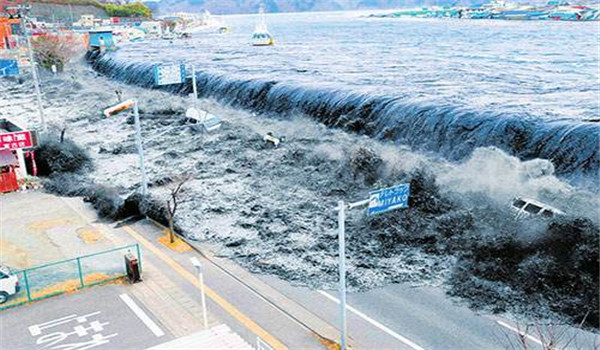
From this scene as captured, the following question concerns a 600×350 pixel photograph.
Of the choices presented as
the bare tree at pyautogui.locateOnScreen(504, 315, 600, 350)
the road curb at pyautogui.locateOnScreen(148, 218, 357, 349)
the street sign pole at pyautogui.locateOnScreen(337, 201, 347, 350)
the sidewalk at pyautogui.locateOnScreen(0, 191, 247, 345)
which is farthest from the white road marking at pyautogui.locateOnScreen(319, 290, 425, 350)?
the sidewalk at pyautogui.locateOnScreen(0, 191, 247, 345)

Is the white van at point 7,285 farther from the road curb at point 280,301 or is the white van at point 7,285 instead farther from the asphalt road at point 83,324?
the road curb at point 280,301

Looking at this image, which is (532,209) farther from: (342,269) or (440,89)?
(440,89)

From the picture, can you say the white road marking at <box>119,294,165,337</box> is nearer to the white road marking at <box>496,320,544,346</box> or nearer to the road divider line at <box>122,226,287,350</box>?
the road divider line at <box>122,226,287,350</box>

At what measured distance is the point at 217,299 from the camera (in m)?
19.7

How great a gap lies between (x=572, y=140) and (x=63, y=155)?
1270 inches

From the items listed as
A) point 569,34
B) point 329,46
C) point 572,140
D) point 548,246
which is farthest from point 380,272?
point 569,34

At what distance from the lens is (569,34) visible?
100000mm

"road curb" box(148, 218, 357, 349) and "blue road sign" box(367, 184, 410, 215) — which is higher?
"blue road sign" box(367, 184, 410, 215)

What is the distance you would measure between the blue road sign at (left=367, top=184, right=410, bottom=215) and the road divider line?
577cm

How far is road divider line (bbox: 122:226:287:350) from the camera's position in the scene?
17219mm

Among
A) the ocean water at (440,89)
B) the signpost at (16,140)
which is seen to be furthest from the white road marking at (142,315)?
the ocean water at (440,89)

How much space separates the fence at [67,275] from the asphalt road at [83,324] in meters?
0.40

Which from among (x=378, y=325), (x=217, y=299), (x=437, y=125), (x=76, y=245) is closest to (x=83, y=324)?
(x=217, y=299)

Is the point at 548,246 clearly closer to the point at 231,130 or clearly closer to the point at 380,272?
the point at 380,272
